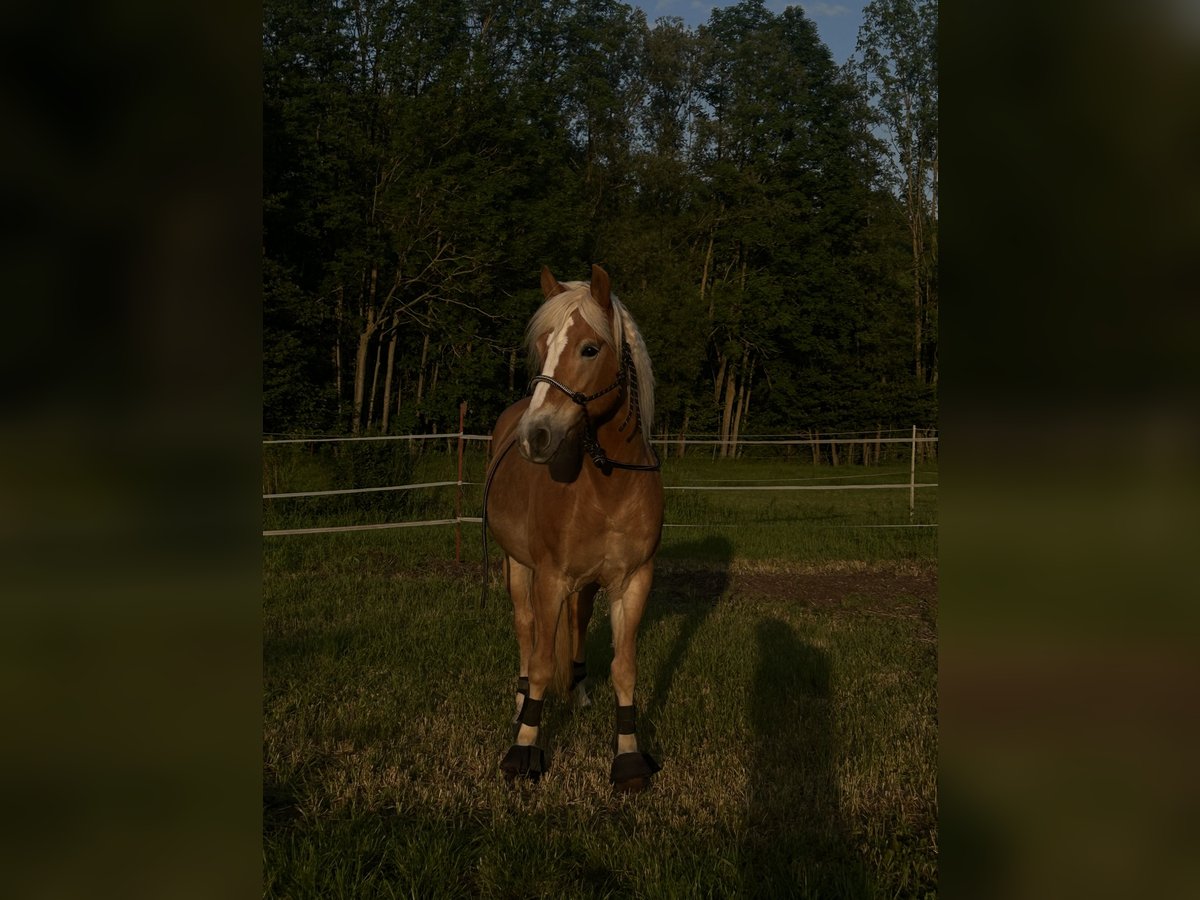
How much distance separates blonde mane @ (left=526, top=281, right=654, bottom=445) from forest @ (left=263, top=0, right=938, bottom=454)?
1547 centimetres

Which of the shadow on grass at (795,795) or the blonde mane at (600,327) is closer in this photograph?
the shadow on grass at (795,795)

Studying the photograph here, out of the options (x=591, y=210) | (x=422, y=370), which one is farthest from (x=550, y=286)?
(x=591, y=210)

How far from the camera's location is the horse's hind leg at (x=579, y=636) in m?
3.94

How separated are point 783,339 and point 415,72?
1425 centimetres

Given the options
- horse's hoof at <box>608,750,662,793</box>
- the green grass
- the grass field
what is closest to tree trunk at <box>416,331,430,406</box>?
the green grass

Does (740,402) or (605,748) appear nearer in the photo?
(605,748)

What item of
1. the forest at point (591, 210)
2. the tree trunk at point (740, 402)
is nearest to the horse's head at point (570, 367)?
the forest at point (591, 210)

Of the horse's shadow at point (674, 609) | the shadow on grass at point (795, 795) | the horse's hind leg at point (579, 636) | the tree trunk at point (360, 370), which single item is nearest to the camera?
the shadow on grass at point (795, 795)

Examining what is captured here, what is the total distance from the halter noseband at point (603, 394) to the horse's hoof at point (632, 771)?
3.89ft

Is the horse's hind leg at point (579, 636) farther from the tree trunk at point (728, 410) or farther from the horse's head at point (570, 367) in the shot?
the tree trunk at point (728, 410)

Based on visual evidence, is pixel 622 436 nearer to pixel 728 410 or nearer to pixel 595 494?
pixel 595 494
